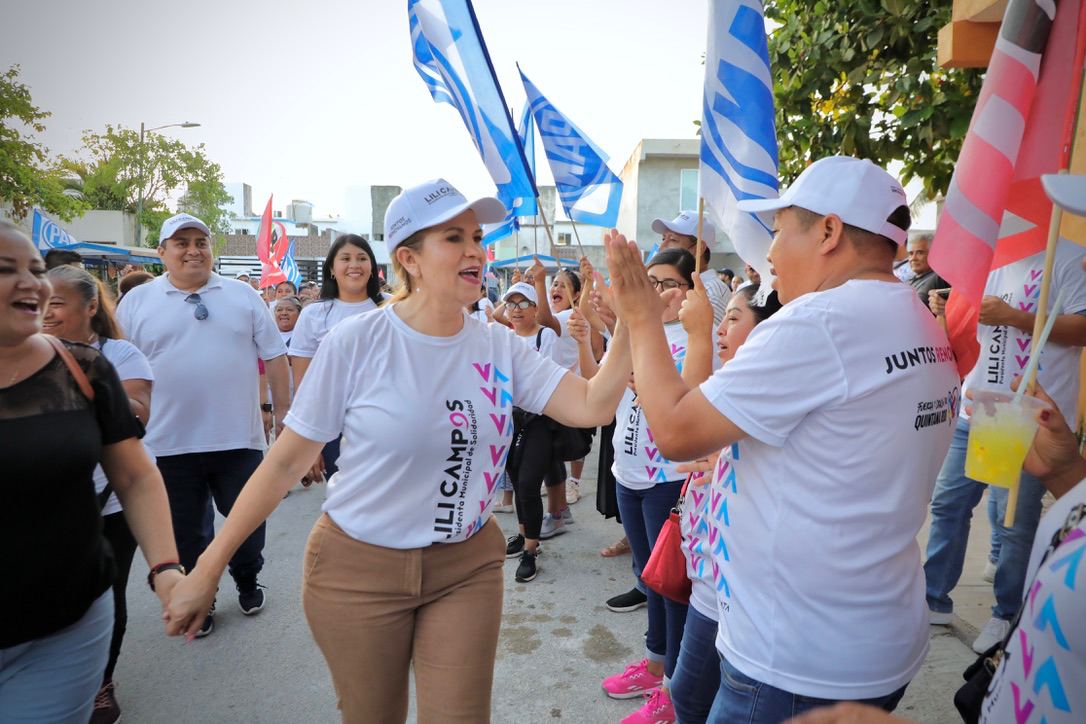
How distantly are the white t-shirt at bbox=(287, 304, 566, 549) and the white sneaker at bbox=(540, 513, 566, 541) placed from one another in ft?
11.7

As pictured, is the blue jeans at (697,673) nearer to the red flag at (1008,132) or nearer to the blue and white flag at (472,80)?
the red flag at (1008,132)

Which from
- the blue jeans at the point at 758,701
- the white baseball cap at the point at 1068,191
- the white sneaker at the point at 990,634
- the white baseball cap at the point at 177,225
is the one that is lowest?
the white sneaker at the point at 990,634

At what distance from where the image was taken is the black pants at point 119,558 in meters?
3.23

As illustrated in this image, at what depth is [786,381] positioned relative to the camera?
5.24 ft

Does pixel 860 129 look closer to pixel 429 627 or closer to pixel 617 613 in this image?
pixel 617 613

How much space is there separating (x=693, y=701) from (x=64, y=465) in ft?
6.94

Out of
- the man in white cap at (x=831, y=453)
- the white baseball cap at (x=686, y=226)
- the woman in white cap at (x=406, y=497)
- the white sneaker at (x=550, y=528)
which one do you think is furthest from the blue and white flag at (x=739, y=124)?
the white sneaker at (x=550, y=528)

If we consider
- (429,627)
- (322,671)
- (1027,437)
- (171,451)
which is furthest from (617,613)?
(1027,437)

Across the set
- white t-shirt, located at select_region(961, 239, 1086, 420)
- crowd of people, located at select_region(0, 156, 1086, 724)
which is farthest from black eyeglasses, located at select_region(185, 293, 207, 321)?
white t-shirt, located at select_region(961, 239, 1086, 420)

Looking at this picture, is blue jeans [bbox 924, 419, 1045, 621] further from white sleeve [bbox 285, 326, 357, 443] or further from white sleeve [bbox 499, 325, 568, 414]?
white sleeve [bbox 285, 326, 357, 443]

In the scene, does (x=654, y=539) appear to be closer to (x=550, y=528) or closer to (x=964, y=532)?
(x=964, y=532)

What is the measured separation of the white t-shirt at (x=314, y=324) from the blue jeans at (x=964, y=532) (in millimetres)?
3960

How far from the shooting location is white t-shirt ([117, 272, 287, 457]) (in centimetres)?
404

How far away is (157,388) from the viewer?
405cm
